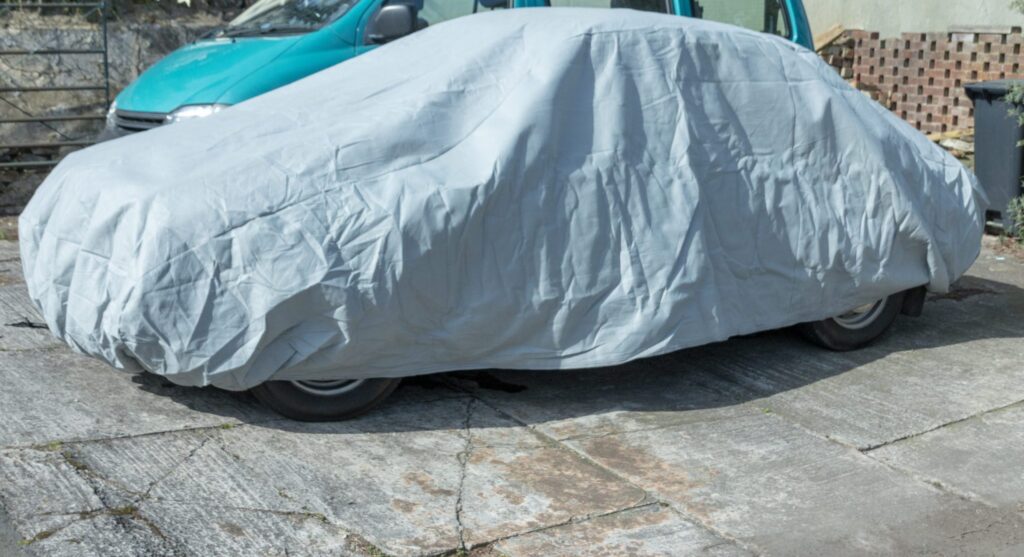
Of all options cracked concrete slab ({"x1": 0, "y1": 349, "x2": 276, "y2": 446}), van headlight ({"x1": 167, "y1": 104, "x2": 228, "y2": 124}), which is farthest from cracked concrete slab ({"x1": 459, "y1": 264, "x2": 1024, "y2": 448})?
van headlight ({"x1": 167, "y1": 104, "x2": 228, "y2": 124})

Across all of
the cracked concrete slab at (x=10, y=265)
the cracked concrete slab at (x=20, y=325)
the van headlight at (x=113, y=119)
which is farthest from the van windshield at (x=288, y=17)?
the cracked concrete slab at (x=20, y=325)

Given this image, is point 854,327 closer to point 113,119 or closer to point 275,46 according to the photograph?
point 275,46

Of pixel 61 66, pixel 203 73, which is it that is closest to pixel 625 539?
pixel 203 73

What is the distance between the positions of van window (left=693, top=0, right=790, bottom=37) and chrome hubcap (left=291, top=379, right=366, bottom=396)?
197 inches

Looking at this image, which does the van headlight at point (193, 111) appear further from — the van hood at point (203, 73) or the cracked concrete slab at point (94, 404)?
the cracked concrete slab at point (94, 404)

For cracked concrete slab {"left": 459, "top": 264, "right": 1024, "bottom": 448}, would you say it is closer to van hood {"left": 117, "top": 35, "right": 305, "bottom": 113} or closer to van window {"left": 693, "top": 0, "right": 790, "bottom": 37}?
van hood {"left": 117, "top": 35, "right": 305, "bottom": 113}

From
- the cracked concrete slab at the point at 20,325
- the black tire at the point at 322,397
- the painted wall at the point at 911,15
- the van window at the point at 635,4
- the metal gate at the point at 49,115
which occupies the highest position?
the van window at the point at 635,4

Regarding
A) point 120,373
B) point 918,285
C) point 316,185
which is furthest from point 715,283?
point 120,373

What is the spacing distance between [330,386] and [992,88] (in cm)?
573

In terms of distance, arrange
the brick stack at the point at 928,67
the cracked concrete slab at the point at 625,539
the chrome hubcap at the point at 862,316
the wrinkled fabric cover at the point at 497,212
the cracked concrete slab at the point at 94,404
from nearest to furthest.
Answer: the cracked concrete slab at the point at 625,539, the wrinkled fabric cover at the point at 497,212, the cracked concrete slab at the point at 94,404, the chrome hubcap at the point at 862,316, the brick stack at the point at 928,67

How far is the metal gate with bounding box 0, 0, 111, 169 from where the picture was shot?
33.3 feet

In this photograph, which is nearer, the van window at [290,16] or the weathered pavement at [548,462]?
the weathered pavement at [548,462]

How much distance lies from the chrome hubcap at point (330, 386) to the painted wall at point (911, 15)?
26.9ft

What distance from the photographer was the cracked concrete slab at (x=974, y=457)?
4.71 meters
